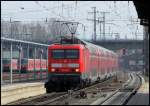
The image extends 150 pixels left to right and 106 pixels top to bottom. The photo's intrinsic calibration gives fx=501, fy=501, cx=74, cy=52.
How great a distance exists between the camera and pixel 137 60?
5896 inches

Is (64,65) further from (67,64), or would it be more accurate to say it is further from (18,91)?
(18,91)

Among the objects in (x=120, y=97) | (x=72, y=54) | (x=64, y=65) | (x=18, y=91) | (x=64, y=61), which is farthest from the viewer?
(x=72, y=54)

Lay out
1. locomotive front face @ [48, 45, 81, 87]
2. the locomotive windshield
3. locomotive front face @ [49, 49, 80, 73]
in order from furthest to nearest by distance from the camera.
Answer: the locomotive windshield < locomotive front face @ [49, 49, 80, 73] < locomotive front face @ [48, 45, 81, 87]

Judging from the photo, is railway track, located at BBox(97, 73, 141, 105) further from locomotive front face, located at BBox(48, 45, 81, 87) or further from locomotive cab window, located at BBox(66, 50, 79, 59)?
locomotive cab window, located at BBox(66, 50, 79, 59)

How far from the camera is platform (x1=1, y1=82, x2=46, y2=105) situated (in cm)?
2266

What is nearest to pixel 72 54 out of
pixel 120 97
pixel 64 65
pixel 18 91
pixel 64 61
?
pixel 64 61

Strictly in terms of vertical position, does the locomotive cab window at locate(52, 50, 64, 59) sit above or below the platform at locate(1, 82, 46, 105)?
above

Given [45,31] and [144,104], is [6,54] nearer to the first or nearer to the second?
[45,31]

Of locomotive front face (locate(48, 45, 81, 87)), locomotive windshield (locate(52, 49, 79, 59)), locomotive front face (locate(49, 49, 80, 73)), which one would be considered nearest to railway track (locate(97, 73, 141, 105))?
locomotive front face (locate(48, 45, 81, 87))

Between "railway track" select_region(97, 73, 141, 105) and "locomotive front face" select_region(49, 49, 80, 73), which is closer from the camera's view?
"railway track" select_region(97, 73, 141, 105)

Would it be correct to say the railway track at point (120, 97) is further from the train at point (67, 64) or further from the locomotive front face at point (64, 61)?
the locomotive front face at point (64, 61)

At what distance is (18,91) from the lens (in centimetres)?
2486

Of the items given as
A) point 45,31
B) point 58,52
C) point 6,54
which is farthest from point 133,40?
point 58,52

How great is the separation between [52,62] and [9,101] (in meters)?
7.58
